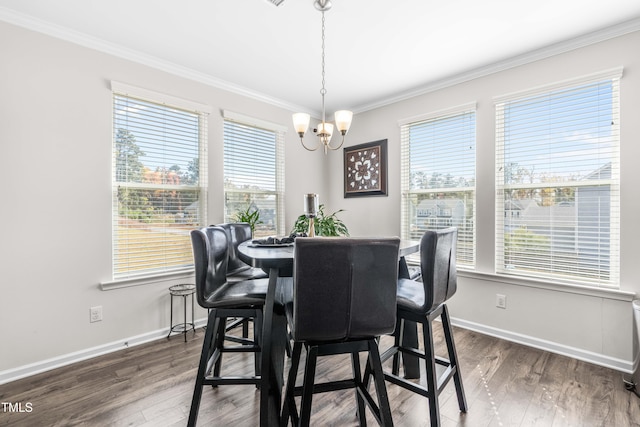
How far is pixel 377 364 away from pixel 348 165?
3.26m

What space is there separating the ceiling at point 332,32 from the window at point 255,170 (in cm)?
60

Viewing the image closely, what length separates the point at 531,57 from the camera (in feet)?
9.06

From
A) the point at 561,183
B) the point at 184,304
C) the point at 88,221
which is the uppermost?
the point at 561,183

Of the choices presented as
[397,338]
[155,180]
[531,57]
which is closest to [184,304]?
[155,180]

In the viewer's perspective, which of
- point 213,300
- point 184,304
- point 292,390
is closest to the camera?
point 292,390

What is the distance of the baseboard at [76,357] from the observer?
2.20m

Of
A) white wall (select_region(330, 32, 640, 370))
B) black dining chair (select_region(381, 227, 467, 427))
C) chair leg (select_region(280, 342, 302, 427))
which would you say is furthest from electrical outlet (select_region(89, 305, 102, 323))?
white wall (select_region(330, 32, 640, 370))

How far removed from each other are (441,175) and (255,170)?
2.19 meters

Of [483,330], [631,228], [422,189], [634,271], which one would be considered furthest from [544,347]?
[422,189]

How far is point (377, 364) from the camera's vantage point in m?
1.38

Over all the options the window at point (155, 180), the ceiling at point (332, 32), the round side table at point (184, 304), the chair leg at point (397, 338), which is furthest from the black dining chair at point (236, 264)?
the ceiling at point (332, 32)

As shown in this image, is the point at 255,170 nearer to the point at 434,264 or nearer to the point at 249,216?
the point at 249,216

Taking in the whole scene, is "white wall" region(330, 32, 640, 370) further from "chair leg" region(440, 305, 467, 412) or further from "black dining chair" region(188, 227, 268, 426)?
"black dining chair" region(188, 227, 268, 426)

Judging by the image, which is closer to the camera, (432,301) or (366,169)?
(432,301)
